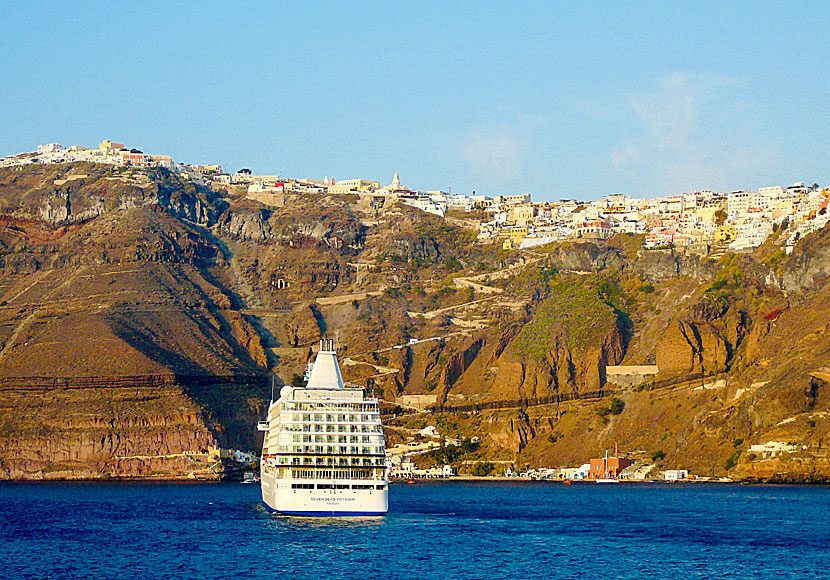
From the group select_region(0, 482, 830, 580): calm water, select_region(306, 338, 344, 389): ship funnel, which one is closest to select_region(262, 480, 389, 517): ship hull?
select_region(0, 482, 830, 580): calm water

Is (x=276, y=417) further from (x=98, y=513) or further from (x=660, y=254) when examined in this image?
(x=660, y=254)

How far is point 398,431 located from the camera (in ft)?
570

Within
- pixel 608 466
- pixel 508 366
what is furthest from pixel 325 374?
pixel 508 366

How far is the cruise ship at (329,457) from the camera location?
90.2 meters

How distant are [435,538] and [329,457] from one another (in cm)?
984

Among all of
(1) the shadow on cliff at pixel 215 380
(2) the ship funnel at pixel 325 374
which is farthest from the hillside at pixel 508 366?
(2) the ship funnel at pixel 325 374

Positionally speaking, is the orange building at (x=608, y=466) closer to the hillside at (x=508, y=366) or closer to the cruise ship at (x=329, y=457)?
the hillside at (x=508, y=366)

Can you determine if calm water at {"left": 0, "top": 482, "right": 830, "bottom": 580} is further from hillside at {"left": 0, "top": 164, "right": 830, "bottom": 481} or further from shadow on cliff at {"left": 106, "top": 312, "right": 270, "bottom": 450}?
shadow on cliff at {"left": 106, "top": 312, "right": 270, "bottom": 450}

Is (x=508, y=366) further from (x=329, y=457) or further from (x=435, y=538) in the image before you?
(x=435, y=538)

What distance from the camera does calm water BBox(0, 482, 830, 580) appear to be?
7231 centimetres

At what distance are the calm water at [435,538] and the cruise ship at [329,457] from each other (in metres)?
1.42

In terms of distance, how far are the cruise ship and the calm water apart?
1.42 metres

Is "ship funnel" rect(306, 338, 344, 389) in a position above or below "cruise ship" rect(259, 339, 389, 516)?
above

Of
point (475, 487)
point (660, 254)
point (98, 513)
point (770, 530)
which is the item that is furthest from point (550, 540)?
point (660, 254)
